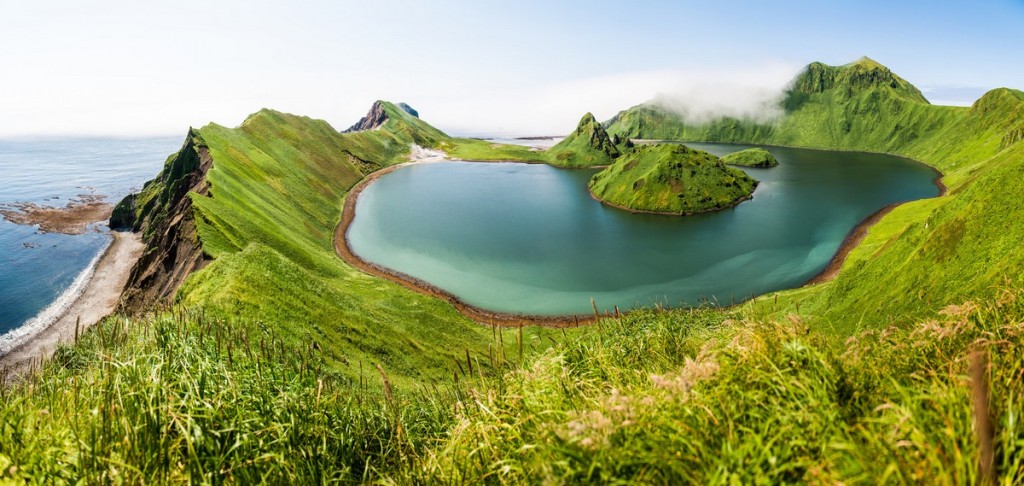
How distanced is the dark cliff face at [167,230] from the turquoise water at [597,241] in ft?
101

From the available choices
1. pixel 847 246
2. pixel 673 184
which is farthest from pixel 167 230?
pixel 673 184

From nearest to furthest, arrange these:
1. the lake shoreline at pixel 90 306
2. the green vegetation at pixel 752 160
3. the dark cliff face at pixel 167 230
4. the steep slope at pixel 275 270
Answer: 1. the steep slope at pixel 275 270
2. the dark cliff face at pixel 167 230
3. the lake shoreline at pixel 90 306
4. the green vegetation at pixel 752 160

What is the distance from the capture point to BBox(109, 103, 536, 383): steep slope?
3209 cm

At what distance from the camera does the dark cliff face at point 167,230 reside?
146 ft

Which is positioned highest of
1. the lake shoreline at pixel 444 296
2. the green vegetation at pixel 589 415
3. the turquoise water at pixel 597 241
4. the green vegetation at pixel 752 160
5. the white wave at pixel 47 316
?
the green vegetation at pixel 752 160

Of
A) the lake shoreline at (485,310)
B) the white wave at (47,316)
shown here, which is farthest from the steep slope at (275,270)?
the white wave at (47,316)

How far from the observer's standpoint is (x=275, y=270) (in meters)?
40.3

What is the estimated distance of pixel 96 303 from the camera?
6238cm

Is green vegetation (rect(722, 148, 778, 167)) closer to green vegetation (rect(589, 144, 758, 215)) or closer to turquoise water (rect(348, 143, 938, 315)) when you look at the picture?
turquoise water (rect(348, 143, 938, 315))

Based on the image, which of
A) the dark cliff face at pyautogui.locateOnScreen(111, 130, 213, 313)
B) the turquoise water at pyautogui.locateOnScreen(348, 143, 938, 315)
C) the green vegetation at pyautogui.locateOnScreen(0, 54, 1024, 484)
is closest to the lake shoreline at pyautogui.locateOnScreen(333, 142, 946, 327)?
the turquoise water at pyautogui.locateOnScreen(348, 143, 938, 315)

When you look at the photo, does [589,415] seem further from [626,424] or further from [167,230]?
[167,230]

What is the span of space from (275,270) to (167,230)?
24.5 metres

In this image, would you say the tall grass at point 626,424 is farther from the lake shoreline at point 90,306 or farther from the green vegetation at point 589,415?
the lake shoreline at point 90,306

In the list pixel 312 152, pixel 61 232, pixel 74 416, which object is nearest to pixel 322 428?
pixel 74 416
